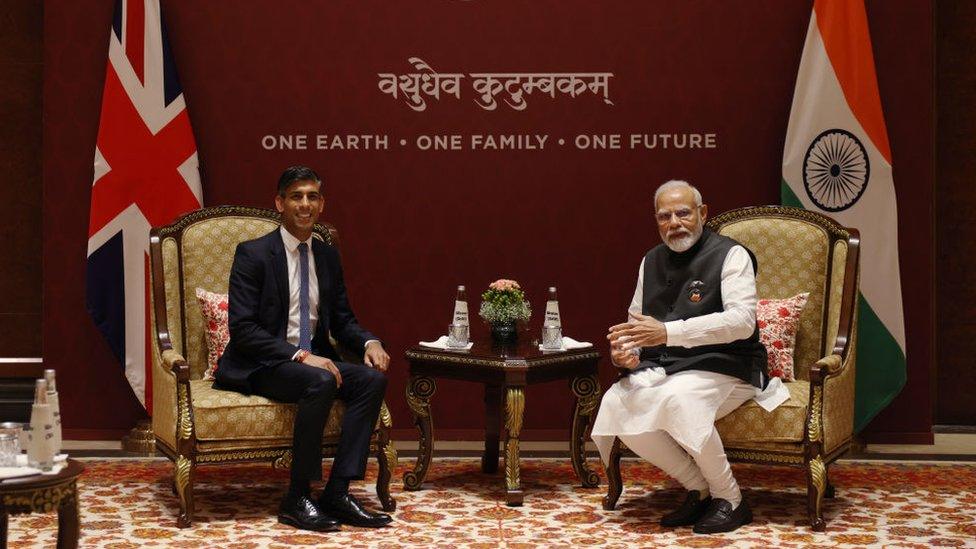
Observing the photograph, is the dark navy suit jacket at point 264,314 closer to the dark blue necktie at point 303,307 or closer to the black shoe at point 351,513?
the dark blue necktie at point 303,307

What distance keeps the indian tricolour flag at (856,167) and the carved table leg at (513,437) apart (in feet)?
6.50

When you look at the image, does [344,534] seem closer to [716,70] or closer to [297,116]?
[297,116]

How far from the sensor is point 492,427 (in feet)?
17.8

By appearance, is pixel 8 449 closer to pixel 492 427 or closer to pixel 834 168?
pixel 492 427

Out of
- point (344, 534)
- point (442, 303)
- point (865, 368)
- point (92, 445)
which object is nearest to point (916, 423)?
point (865, 368)

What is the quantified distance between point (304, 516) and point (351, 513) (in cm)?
18

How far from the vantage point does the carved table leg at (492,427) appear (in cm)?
539

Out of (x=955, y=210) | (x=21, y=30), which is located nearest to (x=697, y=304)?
(x=955, y=210)

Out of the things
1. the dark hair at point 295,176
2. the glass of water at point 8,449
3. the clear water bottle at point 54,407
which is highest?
the dark hair at point 295,176

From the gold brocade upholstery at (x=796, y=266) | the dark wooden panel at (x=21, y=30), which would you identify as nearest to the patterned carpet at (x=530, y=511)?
the gold brocade upholstery at (x=796, y=266)

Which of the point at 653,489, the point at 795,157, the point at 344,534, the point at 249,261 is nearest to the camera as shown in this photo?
the point at 344,534

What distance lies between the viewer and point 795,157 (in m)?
5.85

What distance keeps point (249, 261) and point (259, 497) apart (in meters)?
1.06

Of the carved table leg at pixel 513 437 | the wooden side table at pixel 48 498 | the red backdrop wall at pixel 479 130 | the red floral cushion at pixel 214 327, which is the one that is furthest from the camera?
the red backdrop wall at pixel 479 130
